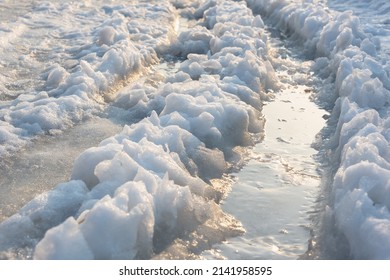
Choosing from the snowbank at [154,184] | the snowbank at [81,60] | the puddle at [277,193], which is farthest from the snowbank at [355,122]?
the snowbank at [81,60]

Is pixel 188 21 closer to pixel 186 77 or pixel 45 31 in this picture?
pixel 45 31

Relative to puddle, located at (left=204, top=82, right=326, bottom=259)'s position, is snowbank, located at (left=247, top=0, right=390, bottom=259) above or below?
above

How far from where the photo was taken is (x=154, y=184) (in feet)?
11.4

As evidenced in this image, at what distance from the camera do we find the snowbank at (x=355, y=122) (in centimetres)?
331

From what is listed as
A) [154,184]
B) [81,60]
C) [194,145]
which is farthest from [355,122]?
[81,60]

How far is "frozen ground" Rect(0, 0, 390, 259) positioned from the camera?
3.30 meters

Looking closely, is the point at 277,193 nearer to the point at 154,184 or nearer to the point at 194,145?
the point at 194,145

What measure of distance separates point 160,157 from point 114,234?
2.91 ft

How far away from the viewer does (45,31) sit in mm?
8906

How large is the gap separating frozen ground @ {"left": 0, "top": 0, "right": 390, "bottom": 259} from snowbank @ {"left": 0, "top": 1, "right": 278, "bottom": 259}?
1cm

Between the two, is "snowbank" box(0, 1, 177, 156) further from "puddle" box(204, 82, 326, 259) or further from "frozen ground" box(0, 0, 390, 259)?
"puddle" box(204, 82, 326, 259)

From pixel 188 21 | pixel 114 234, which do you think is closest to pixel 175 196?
pixel 114 234

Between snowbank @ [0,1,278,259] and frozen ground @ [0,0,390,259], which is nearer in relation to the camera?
snowbank @ [0,1,278,259]

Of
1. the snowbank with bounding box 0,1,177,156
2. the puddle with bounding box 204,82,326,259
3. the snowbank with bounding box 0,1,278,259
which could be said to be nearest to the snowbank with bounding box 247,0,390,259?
the puddle with bounding box 204,82,326,259
